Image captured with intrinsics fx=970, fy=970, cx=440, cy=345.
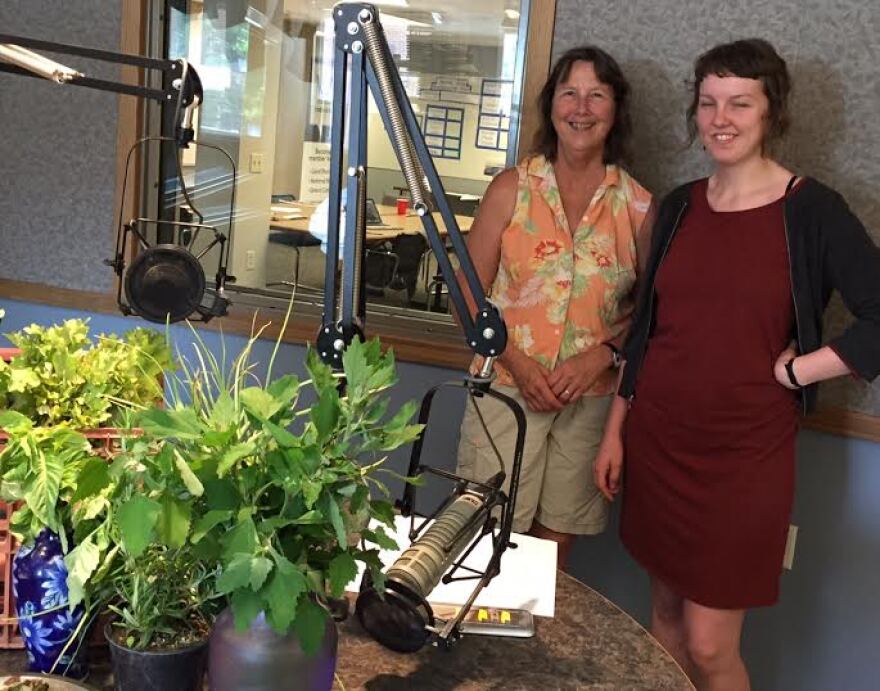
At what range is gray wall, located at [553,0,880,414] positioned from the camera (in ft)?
7.12

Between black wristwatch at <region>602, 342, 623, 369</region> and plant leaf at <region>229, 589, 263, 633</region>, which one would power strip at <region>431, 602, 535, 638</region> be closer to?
plant leaf at <region>229, 589, 263, 633</region>

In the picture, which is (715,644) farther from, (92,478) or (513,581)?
(92,478)

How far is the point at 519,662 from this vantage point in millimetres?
1142

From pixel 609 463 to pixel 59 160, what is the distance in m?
1.84

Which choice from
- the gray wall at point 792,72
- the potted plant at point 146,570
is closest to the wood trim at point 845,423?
the gray wall at point 792,72

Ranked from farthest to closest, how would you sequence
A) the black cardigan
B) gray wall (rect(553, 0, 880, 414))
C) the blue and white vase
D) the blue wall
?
1. the blue wall
2. gray wall (rect(553, 0, 880, 414))
3. the black cardigan
4. the blue and white vase

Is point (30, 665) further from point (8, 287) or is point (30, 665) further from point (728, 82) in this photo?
point (8, 287)

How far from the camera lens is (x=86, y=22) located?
2.74 m

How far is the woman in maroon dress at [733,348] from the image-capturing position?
1805mm

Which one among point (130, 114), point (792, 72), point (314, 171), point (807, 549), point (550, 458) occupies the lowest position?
point (807, 549)

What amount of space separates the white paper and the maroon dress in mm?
543

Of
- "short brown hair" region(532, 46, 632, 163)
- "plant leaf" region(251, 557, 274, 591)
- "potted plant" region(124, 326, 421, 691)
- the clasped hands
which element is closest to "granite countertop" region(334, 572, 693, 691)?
"potted plant" region(124, 326, 421, 691)

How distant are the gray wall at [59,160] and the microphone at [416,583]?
2012 millimetres

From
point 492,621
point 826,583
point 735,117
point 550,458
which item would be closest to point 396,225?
point 550,458
